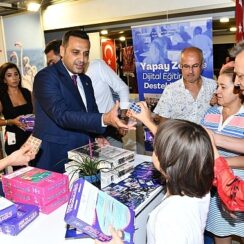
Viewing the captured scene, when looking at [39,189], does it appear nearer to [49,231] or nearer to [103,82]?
[49,231]

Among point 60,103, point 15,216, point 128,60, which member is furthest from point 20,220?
point 128,60

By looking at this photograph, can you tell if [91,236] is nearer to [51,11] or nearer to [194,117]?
[194,117]

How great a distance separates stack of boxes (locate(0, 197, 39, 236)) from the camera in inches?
51.1

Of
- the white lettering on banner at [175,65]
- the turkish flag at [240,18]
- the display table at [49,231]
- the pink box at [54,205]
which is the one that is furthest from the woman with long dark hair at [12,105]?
the turkish flag at [240,18]

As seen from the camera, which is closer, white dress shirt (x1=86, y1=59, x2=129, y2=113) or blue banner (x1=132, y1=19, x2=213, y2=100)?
white dress shirt (x1=86, y1=59, x2=129, y2=113)

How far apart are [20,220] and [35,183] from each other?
0.66ft

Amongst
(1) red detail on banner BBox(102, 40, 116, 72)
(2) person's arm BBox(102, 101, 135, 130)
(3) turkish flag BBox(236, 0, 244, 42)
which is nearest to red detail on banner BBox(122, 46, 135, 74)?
(1) red detail on banner BBox(102, 40, 116, 72)

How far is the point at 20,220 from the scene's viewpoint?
1325 mm

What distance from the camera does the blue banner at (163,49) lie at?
3.26 m

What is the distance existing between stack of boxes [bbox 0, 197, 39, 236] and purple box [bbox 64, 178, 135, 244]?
28 cm

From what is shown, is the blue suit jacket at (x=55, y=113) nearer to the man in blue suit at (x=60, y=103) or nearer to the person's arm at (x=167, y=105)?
the man in blue suit at (x=60, y=103)

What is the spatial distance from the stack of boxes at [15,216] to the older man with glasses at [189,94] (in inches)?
63.5

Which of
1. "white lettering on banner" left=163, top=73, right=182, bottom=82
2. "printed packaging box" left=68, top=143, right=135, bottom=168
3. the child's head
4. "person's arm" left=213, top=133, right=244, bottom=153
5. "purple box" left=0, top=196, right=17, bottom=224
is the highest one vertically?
"white lettering on banner" left=163, top=73, right=182, bottom=82

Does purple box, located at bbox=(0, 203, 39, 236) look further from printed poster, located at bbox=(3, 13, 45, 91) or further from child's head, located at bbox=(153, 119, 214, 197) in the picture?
printed poster, located at bbox=(3, 13, 45, 91)
